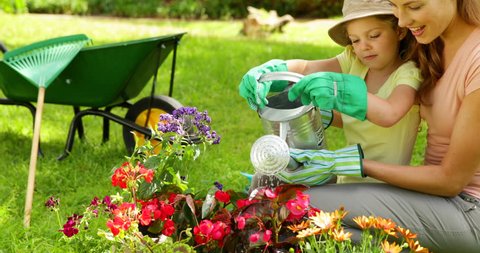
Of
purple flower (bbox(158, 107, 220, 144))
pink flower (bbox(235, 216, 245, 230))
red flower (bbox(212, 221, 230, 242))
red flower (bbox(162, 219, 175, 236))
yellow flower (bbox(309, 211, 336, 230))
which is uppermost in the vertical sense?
purple flower (bbox(158, 107, 220, 144))

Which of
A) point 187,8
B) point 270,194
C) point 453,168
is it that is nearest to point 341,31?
point 453,168

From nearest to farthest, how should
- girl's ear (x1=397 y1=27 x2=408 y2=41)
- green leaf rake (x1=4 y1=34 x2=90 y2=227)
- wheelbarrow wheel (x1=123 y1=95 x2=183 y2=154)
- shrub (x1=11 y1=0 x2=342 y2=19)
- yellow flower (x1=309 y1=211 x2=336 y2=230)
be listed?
yellow flower (x1=309 y1=211 x2=336 y2=230), girl's ear (x1=397 y1=27 x2=408 y2=41), green leaf rake (x1=4 y1=34 x2=90 y2=227), wheelbarrow wheel (x1=123 y1=95 x2=183 y2=154), shrub (x1=11 y1=0 x2=342 y2=19)

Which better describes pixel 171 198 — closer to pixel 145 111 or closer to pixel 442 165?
pixel 442 165

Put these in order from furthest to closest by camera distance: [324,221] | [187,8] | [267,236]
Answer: [187,8], [267,236], [324,221]

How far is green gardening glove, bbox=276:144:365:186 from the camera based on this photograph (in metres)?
2.29

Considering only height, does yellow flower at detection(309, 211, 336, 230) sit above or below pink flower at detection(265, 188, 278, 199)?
above

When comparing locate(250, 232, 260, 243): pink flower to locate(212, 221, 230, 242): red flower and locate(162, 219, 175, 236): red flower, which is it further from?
locate(162, 219, 175, 236): red flower

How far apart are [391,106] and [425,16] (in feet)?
0.92

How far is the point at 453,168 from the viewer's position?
2.24 meters

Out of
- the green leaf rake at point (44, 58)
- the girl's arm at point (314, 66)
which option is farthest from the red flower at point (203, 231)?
the green leaf rake at point (44, 58)

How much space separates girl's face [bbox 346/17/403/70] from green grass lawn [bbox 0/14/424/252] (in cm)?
92

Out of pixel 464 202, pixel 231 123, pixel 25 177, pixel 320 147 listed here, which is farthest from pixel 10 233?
pixel 231 123

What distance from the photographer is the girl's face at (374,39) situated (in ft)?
7.79

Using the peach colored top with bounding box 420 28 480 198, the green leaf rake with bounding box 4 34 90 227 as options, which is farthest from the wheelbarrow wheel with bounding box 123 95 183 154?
the peach colored top with bounding box 420 28 480 198
